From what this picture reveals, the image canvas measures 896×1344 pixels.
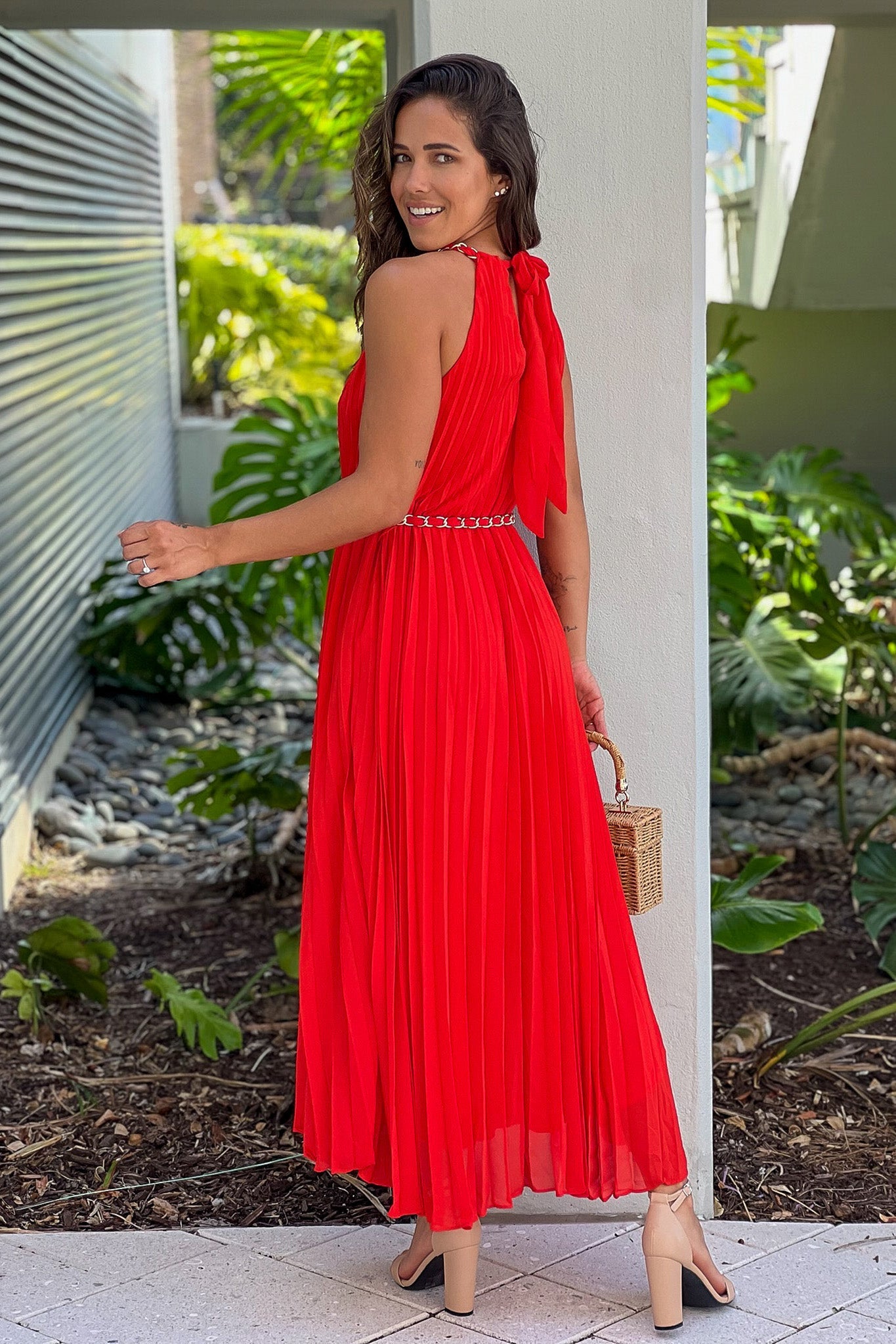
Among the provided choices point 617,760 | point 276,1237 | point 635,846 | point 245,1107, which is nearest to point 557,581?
point 617,760

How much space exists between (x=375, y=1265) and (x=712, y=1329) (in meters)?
0.53

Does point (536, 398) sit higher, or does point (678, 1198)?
point (536, 398)

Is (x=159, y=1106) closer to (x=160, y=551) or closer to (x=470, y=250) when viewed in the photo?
(x=160, y=551)

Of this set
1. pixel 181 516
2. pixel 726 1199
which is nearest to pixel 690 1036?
pixel 726 1199

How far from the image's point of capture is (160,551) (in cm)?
192

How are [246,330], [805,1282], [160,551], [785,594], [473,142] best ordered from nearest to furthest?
[160,551], [473,142], [805,1282], [785,594], [246,330]

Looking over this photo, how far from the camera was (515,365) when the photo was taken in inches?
82.9

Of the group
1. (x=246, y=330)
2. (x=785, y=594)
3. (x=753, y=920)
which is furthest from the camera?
(x=246, y=330)

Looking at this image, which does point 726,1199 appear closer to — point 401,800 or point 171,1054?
point 401,800

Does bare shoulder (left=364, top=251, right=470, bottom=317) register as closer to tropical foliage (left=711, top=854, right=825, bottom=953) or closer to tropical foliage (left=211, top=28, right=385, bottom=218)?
tropical foliage (left=711, top=854, right=825, bottom=953)

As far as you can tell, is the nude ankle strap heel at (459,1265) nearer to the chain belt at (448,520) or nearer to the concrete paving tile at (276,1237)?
the concrete paving tile at (276,1237)

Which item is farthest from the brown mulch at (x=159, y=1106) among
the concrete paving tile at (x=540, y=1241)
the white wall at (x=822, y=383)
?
the white wall at (x=822, y=383)

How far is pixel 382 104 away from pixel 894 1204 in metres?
1.98

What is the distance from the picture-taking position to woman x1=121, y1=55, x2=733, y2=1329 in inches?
81.2
